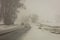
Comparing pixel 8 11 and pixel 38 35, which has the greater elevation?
pixel 8 11

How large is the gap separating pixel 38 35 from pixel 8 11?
12.9 inches

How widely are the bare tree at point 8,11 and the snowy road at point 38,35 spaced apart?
0.63ft

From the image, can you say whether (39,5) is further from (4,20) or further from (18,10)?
(4,20)

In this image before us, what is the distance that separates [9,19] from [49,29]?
367mm

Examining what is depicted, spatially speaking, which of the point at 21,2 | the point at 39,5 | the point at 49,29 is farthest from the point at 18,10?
the point at 49,29

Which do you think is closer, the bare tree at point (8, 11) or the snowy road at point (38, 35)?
the bare tree at point (8, 11)

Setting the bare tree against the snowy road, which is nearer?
the bare tree

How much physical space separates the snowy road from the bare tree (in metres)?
0.19

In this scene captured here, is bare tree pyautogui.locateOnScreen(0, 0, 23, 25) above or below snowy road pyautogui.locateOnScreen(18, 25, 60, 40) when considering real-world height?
above

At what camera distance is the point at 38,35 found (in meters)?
0.87

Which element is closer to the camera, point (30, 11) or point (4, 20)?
point (4, 20)

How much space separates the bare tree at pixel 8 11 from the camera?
0.73 metres

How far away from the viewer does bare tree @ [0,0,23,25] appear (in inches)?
28.7

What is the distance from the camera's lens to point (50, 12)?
911 millimetres
